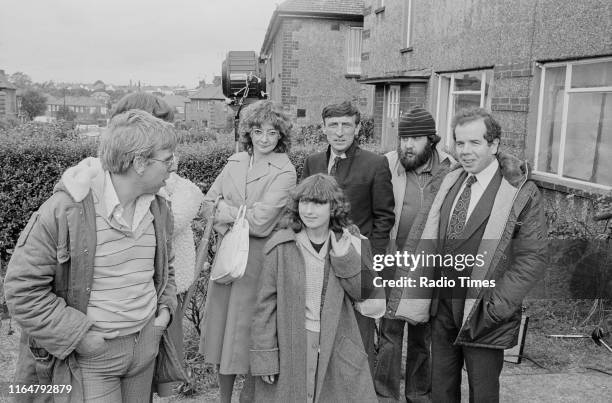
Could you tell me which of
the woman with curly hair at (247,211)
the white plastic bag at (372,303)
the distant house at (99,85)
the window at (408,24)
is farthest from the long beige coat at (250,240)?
the distant house at (99,85)

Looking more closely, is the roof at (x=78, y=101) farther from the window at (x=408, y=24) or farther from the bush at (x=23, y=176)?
the bush at (x=23, y=176)

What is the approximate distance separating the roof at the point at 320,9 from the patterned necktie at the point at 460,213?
19.2 m

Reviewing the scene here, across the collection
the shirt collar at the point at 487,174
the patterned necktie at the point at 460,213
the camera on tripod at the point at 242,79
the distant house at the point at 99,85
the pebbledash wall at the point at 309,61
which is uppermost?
the distant house at the point at 99,85

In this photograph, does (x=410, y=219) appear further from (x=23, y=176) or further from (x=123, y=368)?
(x=23, y=176)

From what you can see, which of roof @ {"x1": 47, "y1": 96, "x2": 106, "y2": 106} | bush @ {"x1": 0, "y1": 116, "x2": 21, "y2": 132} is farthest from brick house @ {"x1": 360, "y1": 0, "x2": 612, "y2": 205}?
roof @ {"x1": 47, "y1": 96, "x2": 106, "y2": 106}

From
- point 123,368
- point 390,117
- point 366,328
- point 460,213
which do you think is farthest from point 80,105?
point 123,368

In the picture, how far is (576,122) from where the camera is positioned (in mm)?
7387

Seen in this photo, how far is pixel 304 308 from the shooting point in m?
3.03

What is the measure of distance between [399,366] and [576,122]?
4.97 metres

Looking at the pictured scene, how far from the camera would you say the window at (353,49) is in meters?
22.7

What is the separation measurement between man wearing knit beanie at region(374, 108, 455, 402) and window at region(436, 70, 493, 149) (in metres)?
5.26

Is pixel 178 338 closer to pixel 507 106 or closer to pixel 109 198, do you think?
pixel 109 198

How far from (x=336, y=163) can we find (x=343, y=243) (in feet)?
2.84

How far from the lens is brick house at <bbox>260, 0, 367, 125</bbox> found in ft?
71.5
